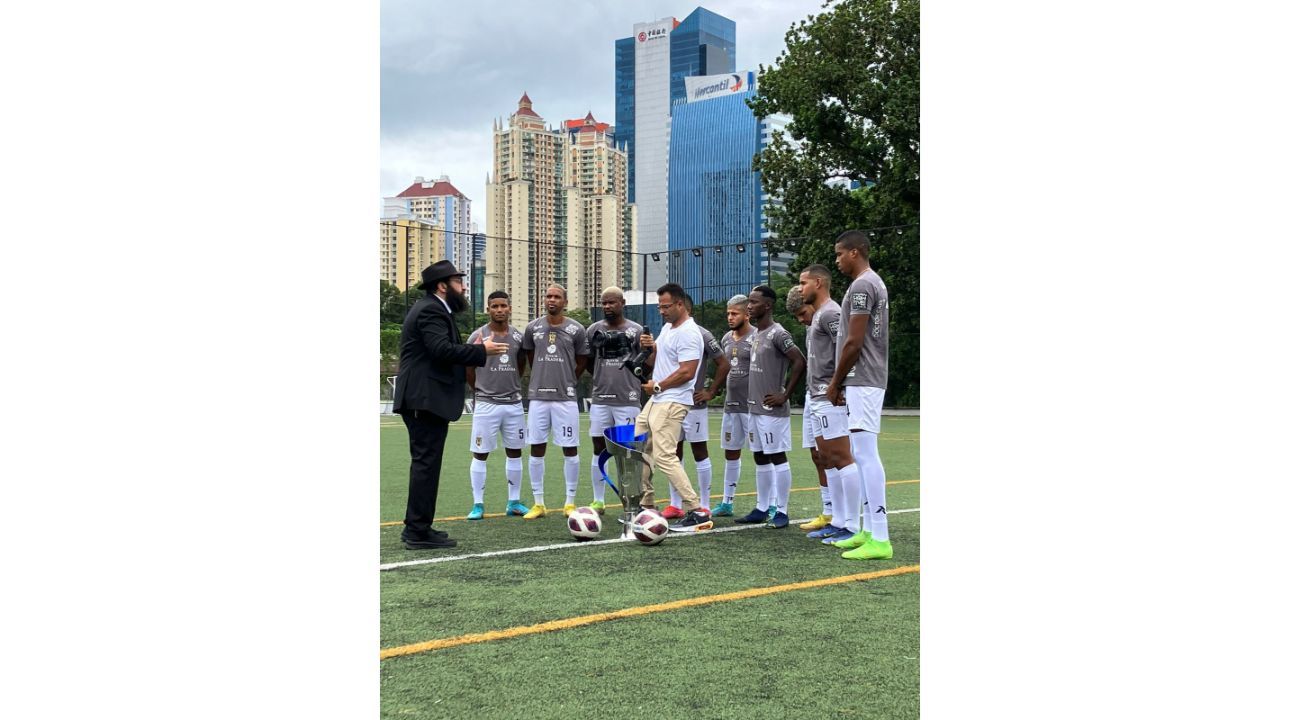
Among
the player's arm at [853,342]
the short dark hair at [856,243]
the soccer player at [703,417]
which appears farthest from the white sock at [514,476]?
the short dark hair at [856,243]

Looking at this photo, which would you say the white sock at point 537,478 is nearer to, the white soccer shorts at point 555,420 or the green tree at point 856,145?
the white soccer shorts at point 555,420

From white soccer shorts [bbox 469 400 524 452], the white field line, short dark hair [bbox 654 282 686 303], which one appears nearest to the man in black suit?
the white field line

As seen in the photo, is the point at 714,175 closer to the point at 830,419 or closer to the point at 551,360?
the point at 551,360

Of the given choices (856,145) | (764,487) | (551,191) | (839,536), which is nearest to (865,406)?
(839,536)

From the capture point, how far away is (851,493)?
6910 millimetres

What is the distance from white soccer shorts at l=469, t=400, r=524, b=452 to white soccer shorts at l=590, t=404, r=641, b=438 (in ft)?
2.19

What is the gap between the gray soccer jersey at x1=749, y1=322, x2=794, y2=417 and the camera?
832cm

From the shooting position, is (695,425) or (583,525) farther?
(695,425)

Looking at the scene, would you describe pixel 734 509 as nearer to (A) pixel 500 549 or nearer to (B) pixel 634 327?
(B) pixel 634 327

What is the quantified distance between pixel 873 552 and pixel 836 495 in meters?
1.17

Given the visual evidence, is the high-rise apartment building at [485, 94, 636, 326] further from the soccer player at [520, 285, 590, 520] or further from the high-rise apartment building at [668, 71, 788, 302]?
the soccer player at [520, 285, 590, 520]

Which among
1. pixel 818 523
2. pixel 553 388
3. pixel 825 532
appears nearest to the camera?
pixel 825 532

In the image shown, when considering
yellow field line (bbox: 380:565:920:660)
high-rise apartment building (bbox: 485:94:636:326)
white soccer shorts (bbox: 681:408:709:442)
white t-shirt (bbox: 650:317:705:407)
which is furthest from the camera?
high-rise apartment building (bbox: 485:94:636:326)

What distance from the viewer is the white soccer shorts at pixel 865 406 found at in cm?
622
